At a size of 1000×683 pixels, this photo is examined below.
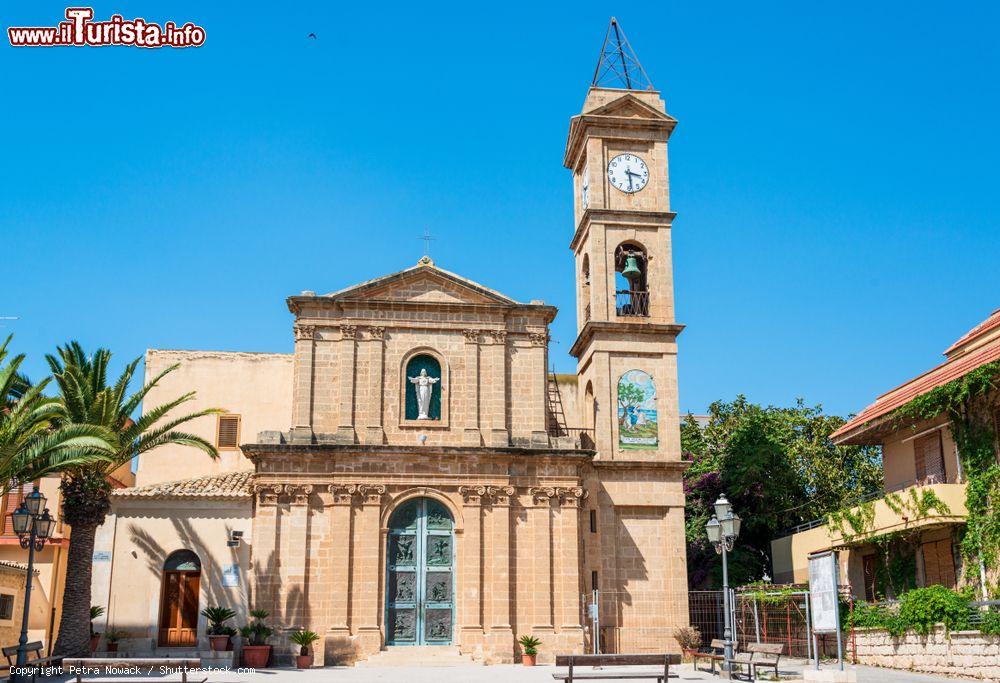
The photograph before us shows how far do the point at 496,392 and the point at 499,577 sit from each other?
5.54m

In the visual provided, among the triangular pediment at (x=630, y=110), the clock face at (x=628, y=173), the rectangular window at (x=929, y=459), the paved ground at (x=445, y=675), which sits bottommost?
the paved ground at (x=445, y=675)

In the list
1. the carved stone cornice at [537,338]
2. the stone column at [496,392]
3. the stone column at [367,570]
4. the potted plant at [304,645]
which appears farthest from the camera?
the carved stone cornice at [537,338]

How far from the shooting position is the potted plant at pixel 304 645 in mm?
27016

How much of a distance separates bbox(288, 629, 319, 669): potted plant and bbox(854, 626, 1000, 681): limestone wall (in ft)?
49.4

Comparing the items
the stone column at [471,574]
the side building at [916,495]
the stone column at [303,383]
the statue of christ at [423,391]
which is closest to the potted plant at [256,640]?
the stone column at [303,383]

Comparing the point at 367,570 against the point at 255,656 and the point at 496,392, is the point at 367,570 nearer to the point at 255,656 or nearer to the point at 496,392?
the point at 255,656

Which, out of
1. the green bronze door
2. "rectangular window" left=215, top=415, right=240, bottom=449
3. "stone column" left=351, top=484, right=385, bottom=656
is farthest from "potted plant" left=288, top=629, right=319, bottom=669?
"rectangular window" left=215, top=415, right=240, bottom=449

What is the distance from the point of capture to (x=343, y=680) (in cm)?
2258

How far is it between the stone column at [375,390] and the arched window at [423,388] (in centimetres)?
86

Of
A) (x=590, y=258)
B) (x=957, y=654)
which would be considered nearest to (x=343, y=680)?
(x=957, y=654)

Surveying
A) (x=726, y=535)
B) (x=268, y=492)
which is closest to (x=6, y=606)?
(x=268, y=492)

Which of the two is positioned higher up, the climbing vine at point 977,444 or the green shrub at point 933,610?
the climbing vine at point 977,444

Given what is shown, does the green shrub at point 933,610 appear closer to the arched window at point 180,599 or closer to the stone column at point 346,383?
the stone column at point 346,383

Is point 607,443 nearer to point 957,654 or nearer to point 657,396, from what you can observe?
point 657,396
